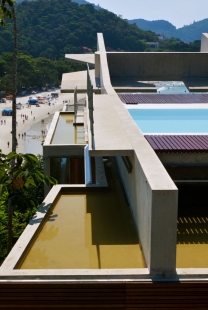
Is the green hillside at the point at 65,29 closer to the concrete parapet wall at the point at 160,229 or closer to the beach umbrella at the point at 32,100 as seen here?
the beach umbrella at the point at 32,100

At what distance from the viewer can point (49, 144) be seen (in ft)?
50.2

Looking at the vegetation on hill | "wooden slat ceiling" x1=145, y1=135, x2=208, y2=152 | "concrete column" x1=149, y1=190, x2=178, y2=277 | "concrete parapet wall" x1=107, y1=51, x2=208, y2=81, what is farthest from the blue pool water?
the vegetation on hill

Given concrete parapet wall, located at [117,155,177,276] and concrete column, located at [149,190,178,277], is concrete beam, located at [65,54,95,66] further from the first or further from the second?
concrete column, located at [149,190,178,277]

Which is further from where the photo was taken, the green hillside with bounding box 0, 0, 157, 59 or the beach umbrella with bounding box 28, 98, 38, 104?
the green hillside with bounding box 0, 0, 157, 59

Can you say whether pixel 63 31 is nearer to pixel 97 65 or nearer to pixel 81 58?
pixel 81 58

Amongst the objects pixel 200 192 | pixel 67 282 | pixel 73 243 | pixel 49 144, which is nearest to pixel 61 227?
pixel 73 243

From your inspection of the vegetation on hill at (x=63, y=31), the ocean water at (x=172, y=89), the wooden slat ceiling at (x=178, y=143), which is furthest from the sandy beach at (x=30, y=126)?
the vegetation on hill at (x=63, y=31)

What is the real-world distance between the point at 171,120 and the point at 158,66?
1176cm

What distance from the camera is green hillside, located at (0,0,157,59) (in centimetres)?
13575
